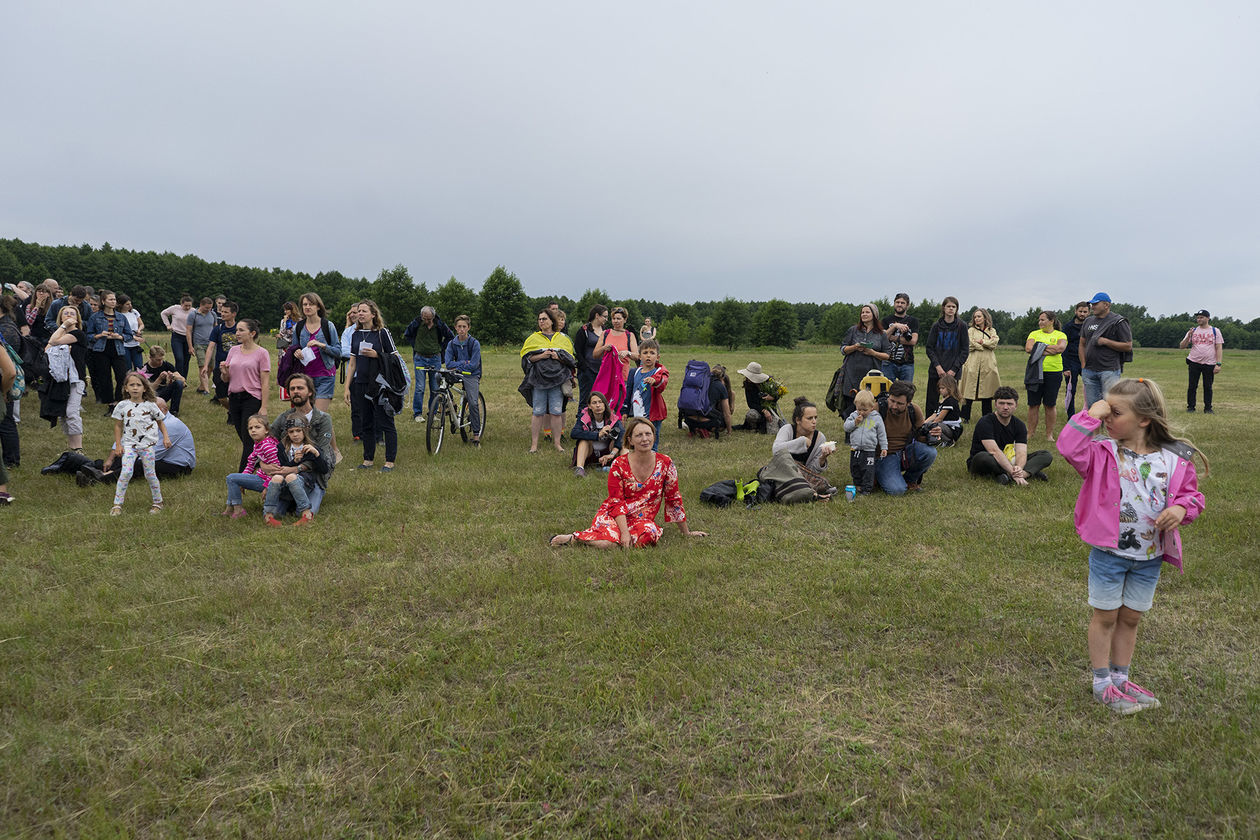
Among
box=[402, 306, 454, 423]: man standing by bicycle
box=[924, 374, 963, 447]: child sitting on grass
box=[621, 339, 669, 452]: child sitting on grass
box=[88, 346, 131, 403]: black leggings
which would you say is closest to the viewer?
box=[621, 339, 669, 452]: child sitting on grass

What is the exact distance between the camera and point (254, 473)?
7219 mm

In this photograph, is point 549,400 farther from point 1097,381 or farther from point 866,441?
point 1097,381

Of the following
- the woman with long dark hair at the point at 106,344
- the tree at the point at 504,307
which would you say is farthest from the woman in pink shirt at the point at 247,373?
the tree at the point at 504,307

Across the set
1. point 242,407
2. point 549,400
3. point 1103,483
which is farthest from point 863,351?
point 242,407

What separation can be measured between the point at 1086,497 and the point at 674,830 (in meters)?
2.63

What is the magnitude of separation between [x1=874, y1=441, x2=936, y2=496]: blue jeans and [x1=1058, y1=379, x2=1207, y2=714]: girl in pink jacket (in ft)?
14.9

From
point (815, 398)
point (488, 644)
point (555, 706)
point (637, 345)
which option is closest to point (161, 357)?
point (637, 345)

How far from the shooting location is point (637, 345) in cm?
1070

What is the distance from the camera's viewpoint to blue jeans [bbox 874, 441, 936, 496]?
26.9ft

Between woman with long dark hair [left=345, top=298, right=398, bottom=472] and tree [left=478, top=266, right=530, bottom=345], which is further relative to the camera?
tree [left=478, top=266, right=530, bottom=345]

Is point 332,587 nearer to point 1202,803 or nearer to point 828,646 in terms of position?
point 828,646

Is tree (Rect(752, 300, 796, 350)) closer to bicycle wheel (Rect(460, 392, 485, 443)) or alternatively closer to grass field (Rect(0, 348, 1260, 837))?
bicycle wheel (Rect(460, 392, 485, 443))

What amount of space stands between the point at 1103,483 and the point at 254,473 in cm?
719

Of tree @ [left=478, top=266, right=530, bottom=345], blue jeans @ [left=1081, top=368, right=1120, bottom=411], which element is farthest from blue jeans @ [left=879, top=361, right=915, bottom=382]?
tree @ [left=478, top=266, right=530, bottom=345]
